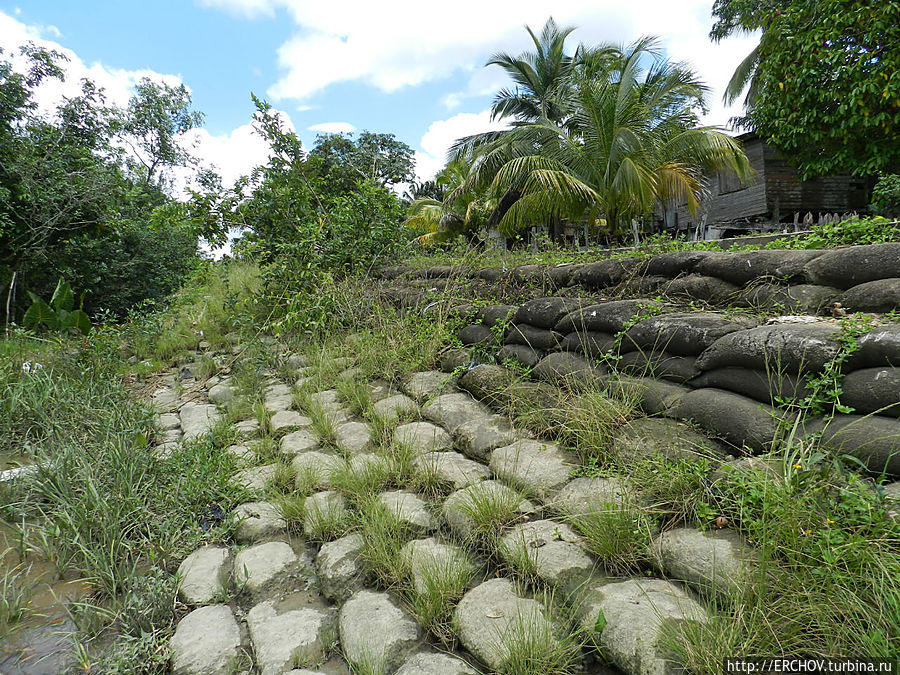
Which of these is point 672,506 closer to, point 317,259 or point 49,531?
point 49,531

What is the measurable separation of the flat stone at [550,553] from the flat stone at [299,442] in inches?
62.9

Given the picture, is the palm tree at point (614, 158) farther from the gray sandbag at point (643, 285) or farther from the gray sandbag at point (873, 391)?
the gray sandbag at point (873, 391)

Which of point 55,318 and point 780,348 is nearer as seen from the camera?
point 780,348

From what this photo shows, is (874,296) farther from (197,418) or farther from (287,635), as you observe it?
(197,418)

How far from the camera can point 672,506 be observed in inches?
67.9

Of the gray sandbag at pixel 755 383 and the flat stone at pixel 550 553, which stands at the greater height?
the gray sandbag at pixel 755 383

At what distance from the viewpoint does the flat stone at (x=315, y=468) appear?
97.8 inches

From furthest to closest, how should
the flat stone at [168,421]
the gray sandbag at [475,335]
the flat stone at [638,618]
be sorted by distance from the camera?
1. the gray sandbag at [475,335]
2. the flat stone at [168,421]
3. the flat stone at [638,618]

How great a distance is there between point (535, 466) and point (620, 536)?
65 cm

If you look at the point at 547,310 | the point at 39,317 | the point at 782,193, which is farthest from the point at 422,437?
the point at 782,193

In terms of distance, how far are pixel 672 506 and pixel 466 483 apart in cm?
90

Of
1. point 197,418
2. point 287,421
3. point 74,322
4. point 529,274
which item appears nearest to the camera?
point 287,421

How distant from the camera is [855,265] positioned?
2.17 meters

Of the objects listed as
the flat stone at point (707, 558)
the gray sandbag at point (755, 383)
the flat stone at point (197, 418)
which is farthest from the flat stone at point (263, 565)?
the gray sandbag at point (755, 383)
